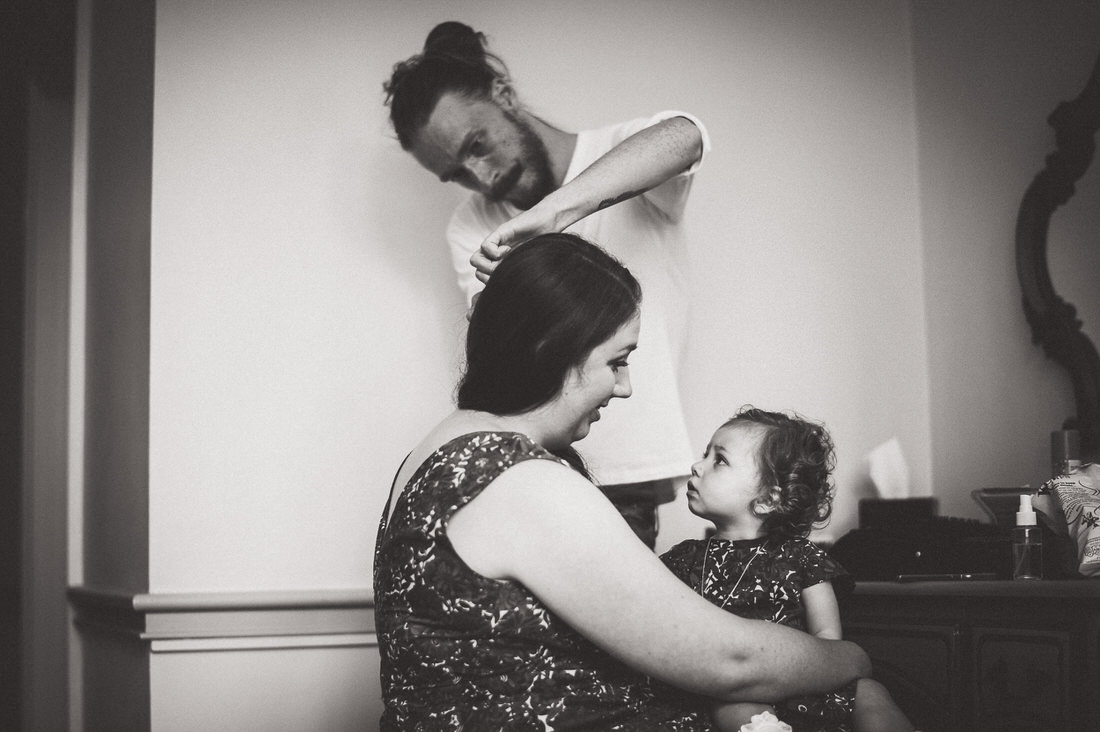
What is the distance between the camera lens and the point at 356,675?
7.41 feet

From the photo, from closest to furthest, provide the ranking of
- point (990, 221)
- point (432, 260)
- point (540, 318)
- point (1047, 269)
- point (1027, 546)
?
1. point (540, 318)
2. point (1027, 546)
3. point (1047, 269)
4. point (432, 260)
5. point (990, 221)

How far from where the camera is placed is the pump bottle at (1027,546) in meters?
1.59

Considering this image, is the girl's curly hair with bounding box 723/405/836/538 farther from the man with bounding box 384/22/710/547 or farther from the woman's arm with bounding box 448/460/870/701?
the woman's arm with bounding box 448/460/870/701

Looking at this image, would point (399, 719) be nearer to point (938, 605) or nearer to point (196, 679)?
point (938, 605)

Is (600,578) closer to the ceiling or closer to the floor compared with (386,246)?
closer to the floor

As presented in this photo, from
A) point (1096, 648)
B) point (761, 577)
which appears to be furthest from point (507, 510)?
point (1096, 648)

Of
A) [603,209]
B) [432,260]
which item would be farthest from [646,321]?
[432,260]

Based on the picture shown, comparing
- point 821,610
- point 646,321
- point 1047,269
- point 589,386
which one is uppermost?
point 1047,269

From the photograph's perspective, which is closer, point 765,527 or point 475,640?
point 475,640

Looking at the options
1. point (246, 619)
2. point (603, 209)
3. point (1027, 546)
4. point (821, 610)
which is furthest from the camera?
point (246, 619)

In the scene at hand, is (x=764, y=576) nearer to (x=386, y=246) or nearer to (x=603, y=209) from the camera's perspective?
(x=603, y=209)

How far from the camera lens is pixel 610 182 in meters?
1.62

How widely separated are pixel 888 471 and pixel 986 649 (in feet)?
3.30

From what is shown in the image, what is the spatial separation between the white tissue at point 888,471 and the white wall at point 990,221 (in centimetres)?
16
